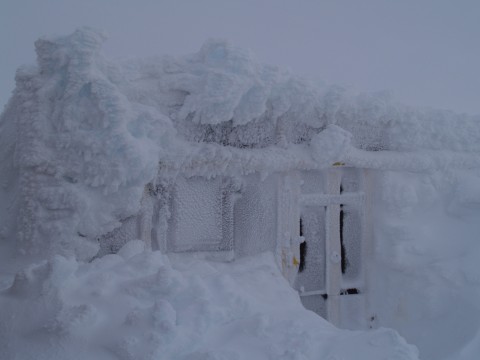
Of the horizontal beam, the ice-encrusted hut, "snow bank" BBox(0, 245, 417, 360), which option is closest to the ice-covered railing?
the ice-encrusted hut

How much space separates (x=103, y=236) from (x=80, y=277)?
2.02 feet

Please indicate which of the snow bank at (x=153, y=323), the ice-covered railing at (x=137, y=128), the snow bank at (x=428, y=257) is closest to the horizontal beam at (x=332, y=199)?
the snow bank at (x=428, y=257)

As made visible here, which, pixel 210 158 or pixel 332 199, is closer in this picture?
pixel 210 158

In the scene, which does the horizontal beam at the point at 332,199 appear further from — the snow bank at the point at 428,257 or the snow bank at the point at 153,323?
the snow bank at the point at 153,323

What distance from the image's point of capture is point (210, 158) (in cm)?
227

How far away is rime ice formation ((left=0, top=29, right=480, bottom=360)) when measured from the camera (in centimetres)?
140

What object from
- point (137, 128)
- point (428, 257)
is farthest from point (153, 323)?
point (428, 257)

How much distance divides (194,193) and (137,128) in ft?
1.56

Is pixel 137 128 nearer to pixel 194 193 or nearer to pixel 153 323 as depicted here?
pixel 194 193

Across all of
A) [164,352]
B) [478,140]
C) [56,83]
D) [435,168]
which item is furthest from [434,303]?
[56,83]

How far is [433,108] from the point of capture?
9.13ft

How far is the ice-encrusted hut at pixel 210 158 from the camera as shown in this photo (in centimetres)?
204

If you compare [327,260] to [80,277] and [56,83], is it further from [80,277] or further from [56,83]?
[56,83]

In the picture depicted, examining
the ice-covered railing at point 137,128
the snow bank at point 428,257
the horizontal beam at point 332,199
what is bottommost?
the snow bank at point 428,257
